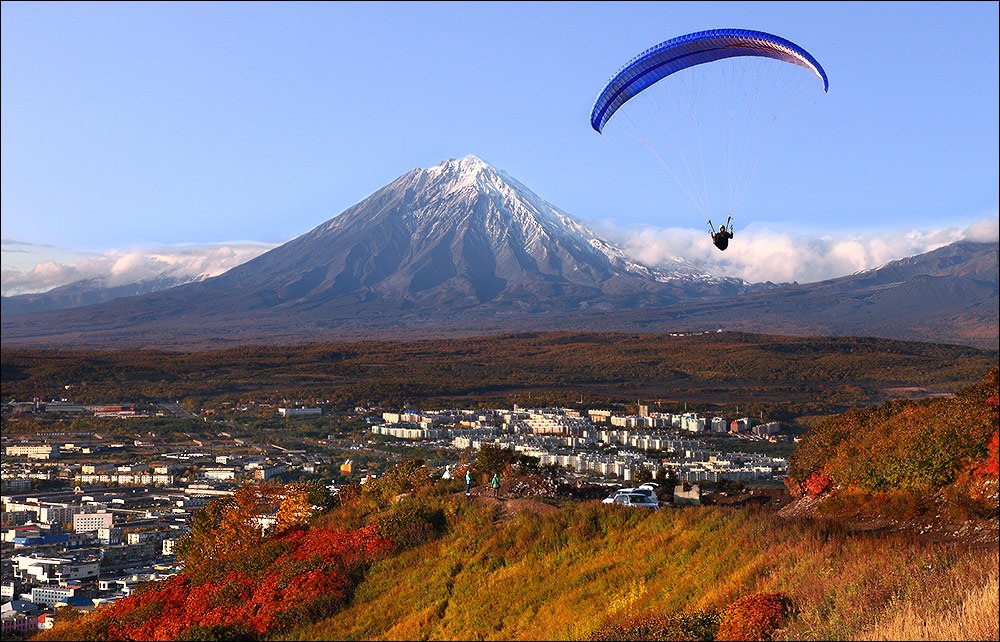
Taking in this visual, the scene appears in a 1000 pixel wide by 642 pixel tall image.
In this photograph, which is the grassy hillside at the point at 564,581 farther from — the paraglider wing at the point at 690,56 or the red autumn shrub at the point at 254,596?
the paraglider wing at the point at 690,56

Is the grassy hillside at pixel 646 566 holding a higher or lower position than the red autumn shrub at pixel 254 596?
higher

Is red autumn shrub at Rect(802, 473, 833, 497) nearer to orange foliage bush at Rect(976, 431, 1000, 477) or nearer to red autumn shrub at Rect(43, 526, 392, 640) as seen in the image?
orange foliage bush at Rect(976, 431, 1000, 477)

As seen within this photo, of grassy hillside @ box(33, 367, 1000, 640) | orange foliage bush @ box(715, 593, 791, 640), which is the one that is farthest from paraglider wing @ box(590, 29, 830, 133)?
orange foliage bush @ box(715, 593, 791, 640)

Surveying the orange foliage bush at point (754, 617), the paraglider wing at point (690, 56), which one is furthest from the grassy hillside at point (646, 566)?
the paraglider wing at point (690, 56)

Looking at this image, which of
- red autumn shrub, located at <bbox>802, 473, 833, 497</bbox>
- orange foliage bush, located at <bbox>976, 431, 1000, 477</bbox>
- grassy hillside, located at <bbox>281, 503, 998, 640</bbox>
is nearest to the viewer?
grassy hillside, located at <bbox>281, 503, 998, 640</bbox>

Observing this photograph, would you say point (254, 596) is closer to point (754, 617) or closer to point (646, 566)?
point (646, 566)
